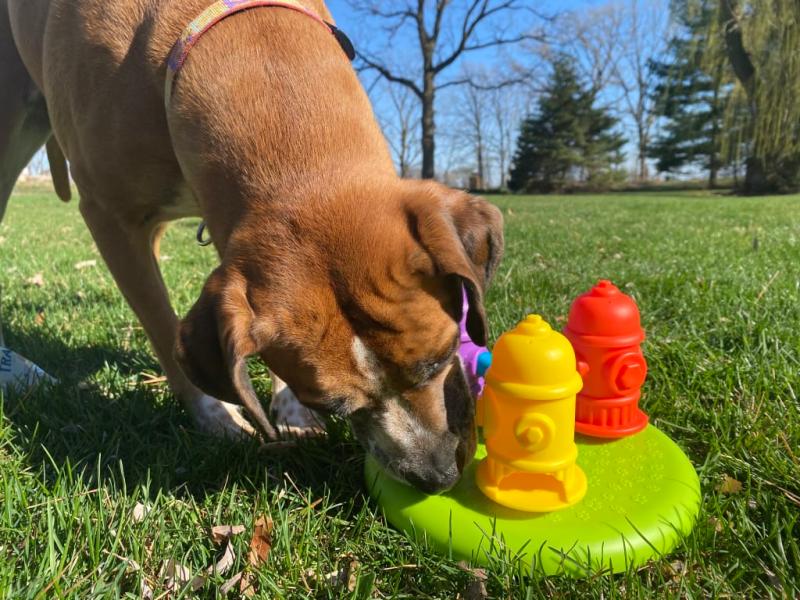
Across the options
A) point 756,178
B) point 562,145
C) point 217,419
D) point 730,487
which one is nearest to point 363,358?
point 217,419

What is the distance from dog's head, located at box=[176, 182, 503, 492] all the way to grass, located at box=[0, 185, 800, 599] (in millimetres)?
365

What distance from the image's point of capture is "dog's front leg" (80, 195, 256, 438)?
3.00m

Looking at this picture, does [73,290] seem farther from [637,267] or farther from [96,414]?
[637,267]

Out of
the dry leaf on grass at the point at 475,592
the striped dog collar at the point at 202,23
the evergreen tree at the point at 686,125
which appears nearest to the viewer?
the dry leaf on grass at the point at 475,592


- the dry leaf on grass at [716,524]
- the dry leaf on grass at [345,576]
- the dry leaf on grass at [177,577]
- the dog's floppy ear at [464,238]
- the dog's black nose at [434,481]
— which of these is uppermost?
the dog's floppy ear at [464,238]

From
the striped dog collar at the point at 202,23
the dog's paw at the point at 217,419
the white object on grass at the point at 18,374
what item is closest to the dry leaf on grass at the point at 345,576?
the dog's paw at the point at 217,419

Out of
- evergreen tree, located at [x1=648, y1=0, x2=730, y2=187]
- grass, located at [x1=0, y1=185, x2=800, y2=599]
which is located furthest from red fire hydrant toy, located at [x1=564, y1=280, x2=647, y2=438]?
evergreen tree, located at [x1=648, y1=0, x2=730, y2=187]

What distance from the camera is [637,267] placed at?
5777 mm

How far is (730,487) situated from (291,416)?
6.15 ft

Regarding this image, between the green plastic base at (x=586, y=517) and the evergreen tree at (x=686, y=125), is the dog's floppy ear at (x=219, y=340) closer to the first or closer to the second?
the green plastic base at (x=586, y=517)

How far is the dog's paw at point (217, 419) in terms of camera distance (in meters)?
2.91

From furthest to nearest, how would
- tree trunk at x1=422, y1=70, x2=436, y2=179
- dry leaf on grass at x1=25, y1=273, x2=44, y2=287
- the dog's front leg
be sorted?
tree trunk at x1=422, y1=70, x2=436, y2=179 < dry leaf on grass at x1=25, y1=273, x2=44, y2=287 < the dog's front leg

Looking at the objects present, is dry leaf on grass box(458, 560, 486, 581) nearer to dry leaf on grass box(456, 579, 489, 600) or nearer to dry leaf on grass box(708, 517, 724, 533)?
dry leaf on grass box(456, 579, 489, 600)

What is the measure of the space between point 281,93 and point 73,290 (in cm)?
405
